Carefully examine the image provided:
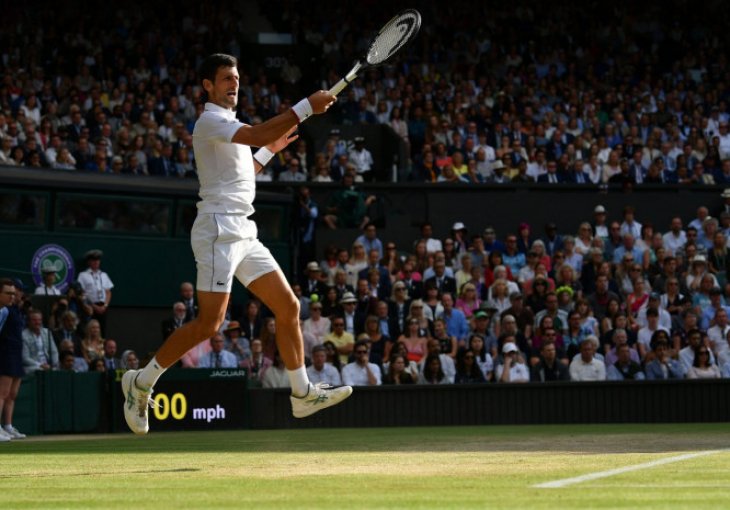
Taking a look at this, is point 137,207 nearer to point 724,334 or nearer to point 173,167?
point 173,167

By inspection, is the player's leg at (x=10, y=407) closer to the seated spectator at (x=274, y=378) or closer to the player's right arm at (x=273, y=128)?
the seated spectator at (x=274, y=378)

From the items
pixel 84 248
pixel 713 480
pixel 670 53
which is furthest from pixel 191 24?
pixel 713 480

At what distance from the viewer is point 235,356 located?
1877cm

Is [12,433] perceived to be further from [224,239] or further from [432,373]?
[224,239]

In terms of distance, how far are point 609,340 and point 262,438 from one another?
24.4 ft

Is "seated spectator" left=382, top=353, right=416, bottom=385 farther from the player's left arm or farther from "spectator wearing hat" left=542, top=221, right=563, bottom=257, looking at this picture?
the player's left arm

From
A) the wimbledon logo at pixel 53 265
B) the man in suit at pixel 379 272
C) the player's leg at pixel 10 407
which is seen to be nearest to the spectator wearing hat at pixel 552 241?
the man in suit at pixel 379 272

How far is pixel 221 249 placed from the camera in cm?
915

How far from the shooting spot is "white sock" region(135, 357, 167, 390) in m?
9.45

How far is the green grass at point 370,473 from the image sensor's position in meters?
6.54

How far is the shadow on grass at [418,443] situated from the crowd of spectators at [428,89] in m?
9.79

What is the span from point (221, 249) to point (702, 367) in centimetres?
1152

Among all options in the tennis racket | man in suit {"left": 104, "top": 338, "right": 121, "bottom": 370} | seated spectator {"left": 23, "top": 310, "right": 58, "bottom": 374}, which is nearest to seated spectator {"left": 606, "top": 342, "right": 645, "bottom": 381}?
man in suit {"left": 104, "top": 338, "right": 121, "bottom": 370}

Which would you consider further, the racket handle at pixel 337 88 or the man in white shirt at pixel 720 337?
the man in white shirt at pixel 720 337
